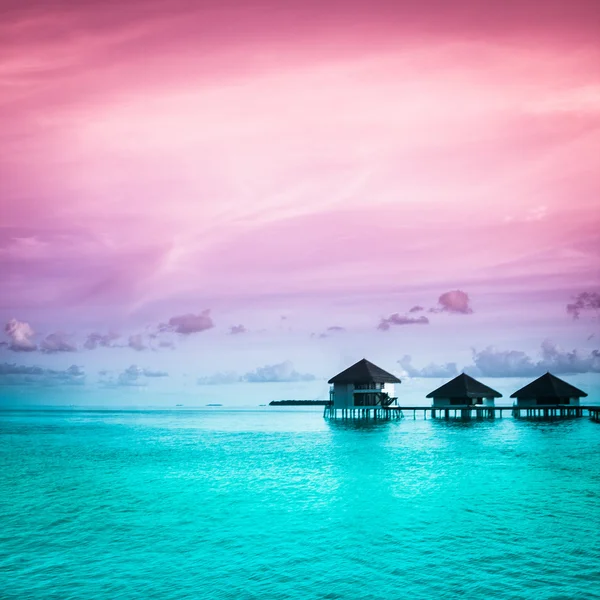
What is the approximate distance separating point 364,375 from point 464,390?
49.4 ft

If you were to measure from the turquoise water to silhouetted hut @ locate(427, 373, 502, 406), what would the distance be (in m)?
44.4

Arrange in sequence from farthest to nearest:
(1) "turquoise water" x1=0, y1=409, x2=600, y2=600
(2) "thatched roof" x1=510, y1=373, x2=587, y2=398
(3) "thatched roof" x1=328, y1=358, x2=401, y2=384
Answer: (2) "thatched roof" x1=510, y1=373, x2=587, y2=398, (3) "thatched roof" x1=328, y1=358, x2=401, y2=384, (1) "turquoise water" x1=0, y1=409, x2=600, y2=600

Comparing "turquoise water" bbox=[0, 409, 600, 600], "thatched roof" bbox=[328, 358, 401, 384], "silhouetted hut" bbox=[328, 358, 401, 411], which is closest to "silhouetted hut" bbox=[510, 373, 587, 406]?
"thatched roof" bbox=[328, 358, 401, 384]

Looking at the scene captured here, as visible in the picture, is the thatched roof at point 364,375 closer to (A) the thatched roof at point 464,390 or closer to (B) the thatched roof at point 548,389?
(A) the thatched roof at point 464,390

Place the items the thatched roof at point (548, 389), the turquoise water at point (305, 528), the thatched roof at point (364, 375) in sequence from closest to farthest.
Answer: the turquoise water at point (305, 528)
the thatched roof at point (364, 375)
the thatched roof at point (548, 389)

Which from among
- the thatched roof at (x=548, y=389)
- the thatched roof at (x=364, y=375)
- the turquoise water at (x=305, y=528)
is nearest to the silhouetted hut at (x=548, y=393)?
the thatched roof at (x=548, y=389)

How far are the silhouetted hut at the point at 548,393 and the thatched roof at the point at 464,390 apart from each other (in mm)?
3700

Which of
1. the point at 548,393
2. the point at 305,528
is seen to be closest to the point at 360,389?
the point at 548,393

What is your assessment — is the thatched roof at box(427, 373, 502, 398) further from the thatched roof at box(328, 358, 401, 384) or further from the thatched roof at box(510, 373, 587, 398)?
the thatched roof at box(328, 358, 401, 384)

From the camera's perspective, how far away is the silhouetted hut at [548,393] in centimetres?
8706

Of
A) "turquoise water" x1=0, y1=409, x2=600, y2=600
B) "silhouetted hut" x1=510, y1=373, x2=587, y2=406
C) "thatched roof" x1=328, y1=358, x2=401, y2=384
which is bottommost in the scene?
"turquoise water" x1=0, y1=409, x2=600, y2=600

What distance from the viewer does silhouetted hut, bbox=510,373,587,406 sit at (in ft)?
286

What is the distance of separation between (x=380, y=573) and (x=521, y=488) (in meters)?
15.8

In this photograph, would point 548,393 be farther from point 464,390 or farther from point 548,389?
point 464,390
